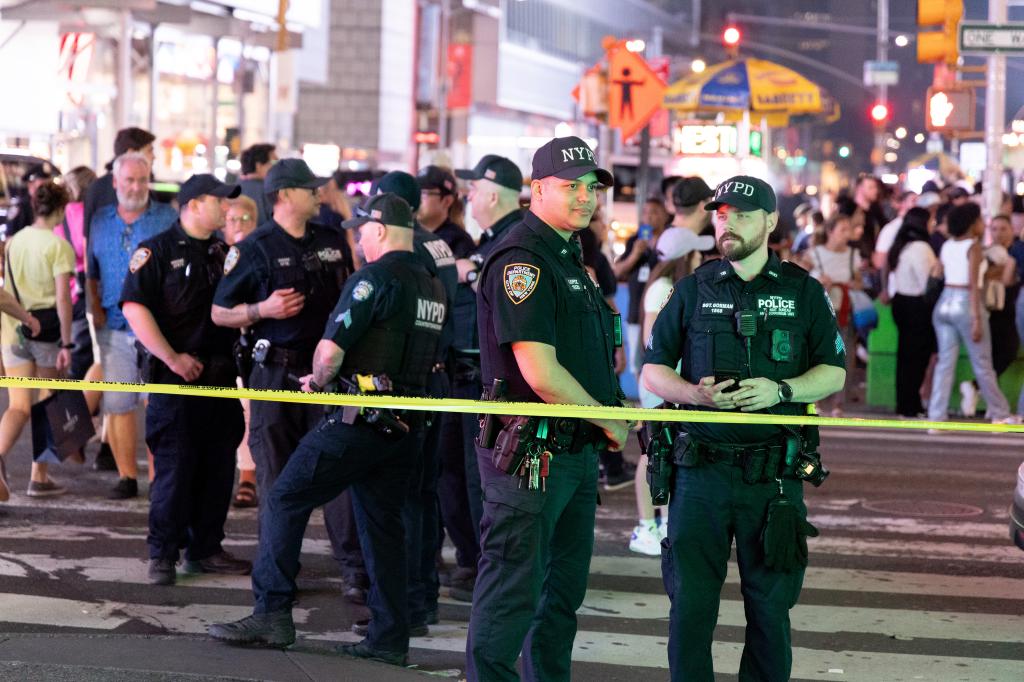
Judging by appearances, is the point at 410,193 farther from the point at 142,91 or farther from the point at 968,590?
the point at 142,91

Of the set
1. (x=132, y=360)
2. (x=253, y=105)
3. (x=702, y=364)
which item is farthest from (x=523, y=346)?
(x=253, y=105)

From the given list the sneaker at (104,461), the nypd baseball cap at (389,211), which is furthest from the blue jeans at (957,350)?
the nypd baseball cap at (389,211)

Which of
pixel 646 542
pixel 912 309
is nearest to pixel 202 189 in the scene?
pixel 646 542

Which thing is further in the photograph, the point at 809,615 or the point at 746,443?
the point at 809,615

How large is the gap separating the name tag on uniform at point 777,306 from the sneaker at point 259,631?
251cm

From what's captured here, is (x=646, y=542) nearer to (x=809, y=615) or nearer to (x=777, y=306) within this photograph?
(x=809, y=615)

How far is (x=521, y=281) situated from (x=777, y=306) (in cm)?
95

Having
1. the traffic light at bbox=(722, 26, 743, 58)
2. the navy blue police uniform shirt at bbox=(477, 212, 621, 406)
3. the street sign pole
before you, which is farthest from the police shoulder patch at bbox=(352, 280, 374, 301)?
the traffic light at bbox=(722, 26, 743, 58)

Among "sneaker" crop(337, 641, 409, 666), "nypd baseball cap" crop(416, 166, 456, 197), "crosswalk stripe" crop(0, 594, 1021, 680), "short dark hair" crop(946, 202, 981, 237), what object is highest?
"short dark hair" crop(946, 202, 981, 237)

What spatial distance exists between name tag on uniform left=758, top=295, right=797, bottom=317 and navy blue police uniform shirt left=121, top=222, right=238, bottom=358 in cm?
379

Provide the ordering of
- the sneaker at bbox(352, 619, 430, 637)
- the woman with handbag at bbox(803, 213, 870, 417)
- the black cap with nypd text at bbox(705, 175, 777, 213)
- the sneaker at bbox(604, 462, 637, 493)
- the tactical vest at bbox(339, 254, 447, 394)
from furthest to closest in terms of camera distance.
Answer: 1. the woman with handbag at bbox(803, 213, 870, 417)
2. the sneaker at bbox(604, 462, 637, 493)
3. the sneaker at bbox(352, 619, 430, 637)
4. the tactical vest at bbox(339, 254, 447, 394)
5. the black cap with nypd text at bbox(705, 175, 777, 213)

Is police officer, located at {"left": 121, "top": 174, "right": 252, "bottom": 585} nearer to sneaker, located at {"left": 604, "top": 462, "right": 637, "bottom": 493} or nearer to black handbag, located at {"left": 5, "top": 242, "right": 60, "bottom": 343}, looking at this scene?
black handbag, located at {"left": 5, "top": 242, "right": 60, "bottom": 343}

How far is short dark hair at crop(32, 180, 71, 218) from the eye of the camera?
10336 mm

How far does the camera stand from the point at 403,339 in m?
6.71
